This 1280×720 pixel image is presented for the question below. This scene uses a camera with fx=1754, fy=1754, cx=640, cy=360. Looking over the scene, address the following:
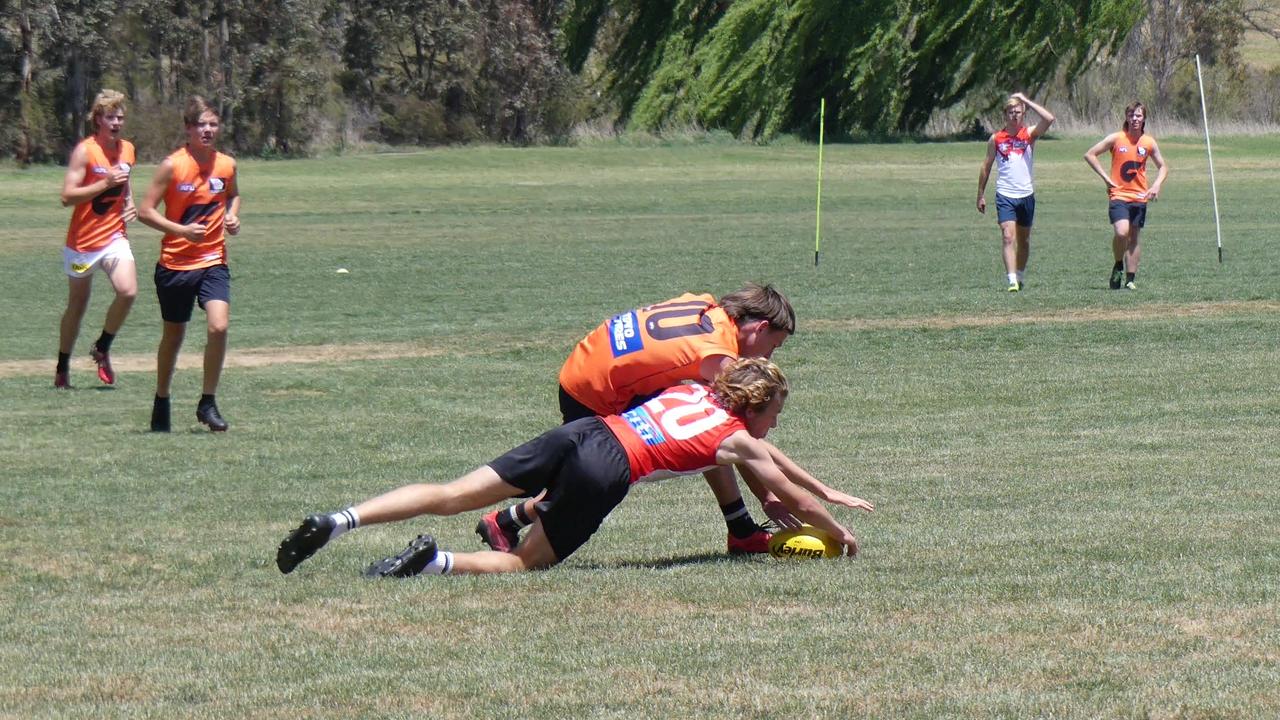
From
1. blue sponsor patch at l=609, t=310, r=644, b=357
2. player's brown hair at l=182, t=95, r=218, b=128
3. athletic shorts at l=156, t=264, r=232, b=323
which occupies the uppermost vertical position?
player's brown hair at l=182, t=95, r=218, b=128

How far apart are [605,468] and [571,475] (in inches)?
5.3

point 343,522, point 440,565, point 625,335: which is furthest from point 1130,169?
point 343,522

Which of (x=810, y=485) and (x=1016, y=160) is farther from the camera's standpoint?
(x=1016, y=160)

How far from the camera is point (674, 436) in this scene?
22.7ft

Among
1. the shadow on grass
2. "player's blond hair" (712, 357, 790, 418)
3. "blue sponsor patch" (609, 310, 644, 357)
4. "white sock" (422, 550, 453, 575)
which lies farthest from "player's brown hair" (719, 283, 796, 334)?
"white sock" (422, 550, 453, 575)

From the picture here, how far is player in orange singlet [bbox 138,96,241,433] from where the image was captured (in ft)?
36.4

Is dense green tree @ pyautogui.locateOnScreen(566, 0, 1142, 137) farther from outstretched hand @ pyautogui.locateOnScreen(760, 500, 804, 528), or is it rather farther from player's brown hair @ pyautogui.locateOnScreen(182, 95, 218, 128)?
outstretched hand @ pyautogui.locateOnScreen(760, 500, 804, 528)

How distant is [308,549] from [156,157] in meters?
44.3

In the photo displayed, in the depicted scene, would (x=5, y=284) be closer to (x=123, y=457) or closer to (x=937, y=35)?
(x=123, y=457)

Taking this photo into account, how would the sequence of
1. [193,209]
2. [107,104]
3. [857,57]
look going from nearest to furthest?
[193,209] < [107,104] < [857,57]

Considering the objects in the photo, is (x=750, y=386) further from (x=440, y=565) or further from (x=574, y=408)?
(x=440, y=565)

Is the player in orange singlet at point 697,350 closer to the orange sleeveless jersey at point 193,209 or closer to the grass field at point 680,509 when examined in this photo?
the grass field at point 680,509

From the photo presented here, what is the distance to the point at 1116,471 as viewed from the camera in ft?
30.9

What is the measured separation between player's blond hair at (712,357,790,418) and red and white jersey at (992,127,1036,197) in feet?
41.2
